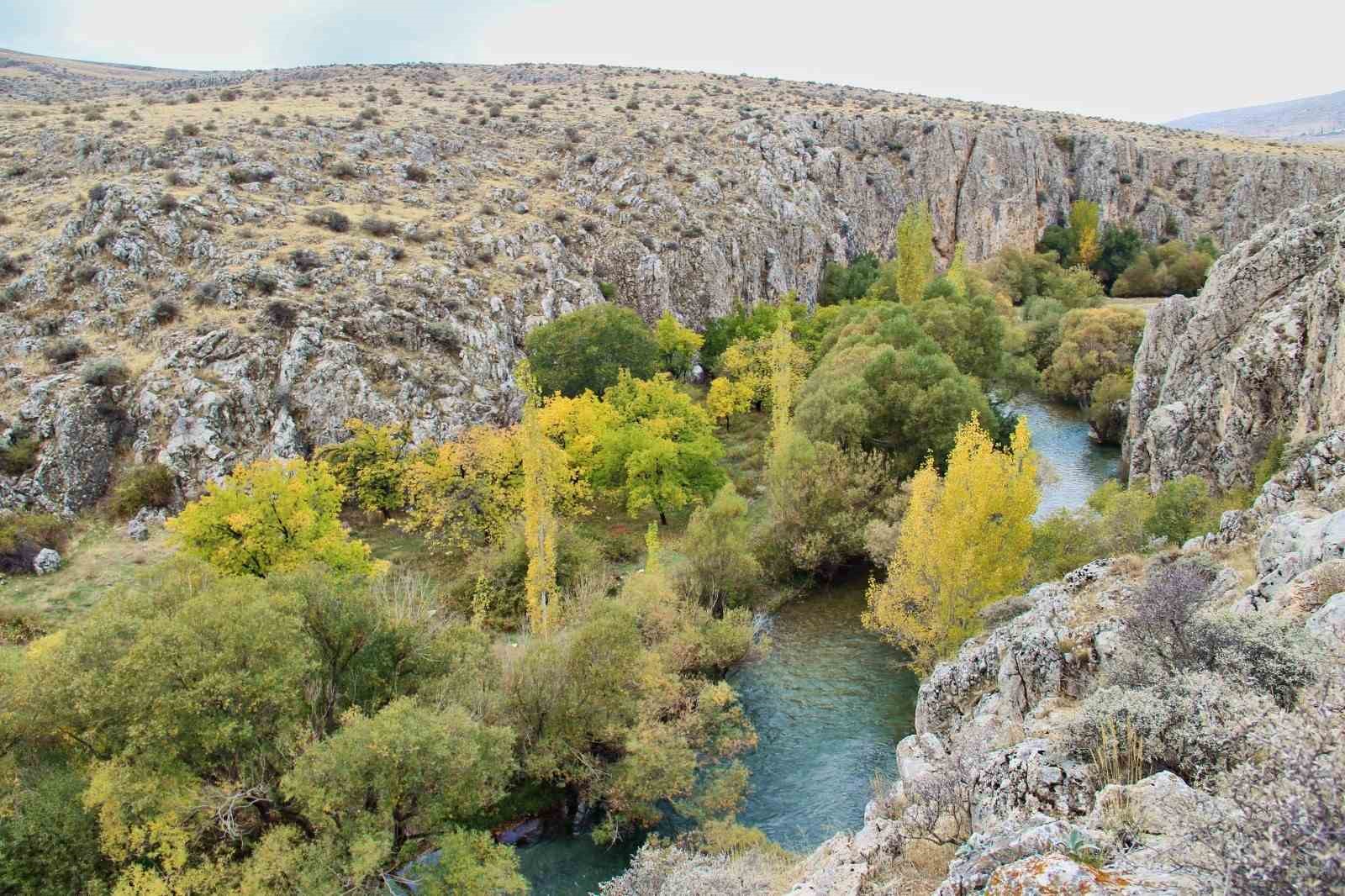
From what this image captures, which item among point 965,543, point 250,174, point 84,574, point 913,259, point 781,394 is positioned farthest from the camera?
point 913,259

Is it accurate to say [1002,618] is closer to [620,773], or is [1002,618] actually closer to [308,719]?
[620,773]

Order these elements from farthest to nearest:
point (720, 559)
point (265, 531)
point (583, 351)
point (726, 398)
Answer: point (726, 398) → point (583, 351) → point (720, 559) → point (265, 531)

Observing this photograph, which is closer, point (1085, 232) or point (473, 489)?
point (473, 489)

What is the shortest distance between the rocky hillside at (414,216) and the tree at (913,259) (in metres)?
11.0

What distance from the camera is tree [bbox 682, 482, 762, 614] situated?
3100 cm

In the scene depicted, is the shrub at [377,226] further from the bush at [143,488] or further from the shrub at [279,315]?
the bush at [143,488]

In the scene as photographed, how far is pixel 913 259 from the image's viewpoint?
2501 inches

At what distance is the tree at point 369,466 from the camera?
38219mm

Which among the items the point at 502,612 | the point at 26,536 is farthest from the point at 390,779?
the point at 26,536

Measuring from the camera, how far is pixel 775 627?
1270 inches

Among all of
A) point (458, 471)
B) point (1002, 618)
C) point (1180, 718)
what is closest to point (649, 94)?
point (458, 471)

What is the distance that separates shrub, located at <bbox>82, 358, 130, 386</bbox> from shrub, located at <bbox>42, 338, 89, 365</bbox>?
1444mm

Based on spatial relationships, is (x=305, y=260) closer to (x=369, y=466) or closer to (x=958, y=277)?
(x=369, y=466)

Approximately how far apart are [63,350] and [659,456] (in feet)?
98.7
